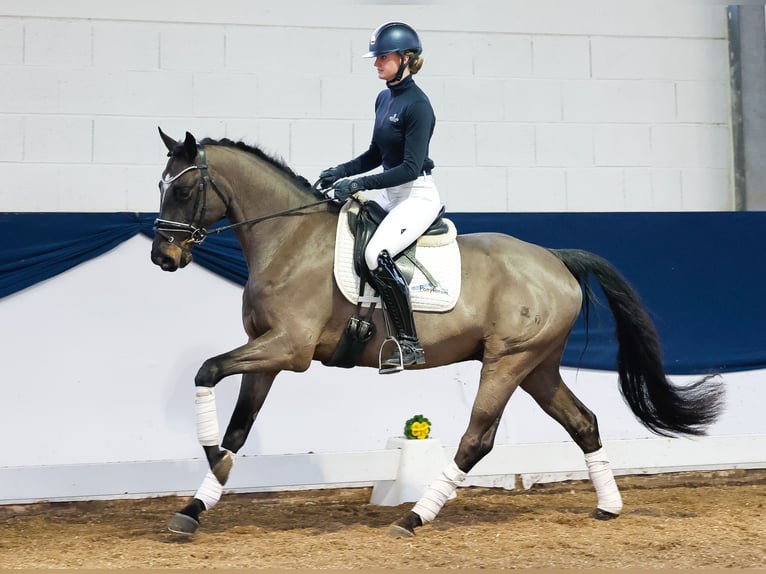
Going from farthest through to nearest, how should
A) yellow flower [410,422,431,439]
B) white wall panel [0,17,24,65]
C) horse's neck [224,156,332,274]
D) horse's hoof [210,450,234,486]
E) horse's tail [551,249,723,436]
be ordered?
1. white wall panel [0,17,24,65]
2. yellow flower [410,422,431,439]
3. horse's tail [551,249,723,436]
4. horse's neck [224,156,332,274]
5. horse's hoof [210,450,234,486]

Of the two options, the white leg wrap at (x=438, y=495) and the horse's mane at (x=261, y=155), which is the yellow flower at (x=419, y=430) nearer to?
the white leg wrap at (x=438, y=495)

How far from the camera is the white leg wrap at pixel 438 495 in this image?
459 cm

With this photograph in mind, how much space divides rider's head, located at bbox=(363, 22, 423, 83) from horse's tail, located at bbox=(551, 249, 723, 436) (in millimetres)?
1366

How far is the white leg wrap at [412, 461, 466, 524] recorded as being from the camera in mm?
4594

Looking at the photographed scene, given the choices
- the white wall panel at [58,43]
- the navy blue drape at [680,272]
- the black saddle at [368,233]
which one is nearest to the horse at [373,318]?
the black saddle at [368,233]

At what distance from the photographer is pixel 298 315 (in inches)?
176

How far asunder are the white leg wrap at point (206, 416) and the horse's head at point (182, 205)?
2.09ft

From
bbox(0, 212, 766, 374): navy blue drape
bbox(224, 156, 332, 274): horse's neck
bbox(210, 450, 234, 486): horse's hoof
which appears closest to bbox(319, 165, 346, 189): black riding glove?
bbox(224, 156, 332, 274): horse's neck

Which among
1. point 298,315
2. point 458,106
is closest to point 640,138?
point 458,106

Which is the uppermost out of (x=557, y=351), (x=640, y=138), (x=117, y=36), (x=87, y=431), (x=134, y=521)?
(x=117, y=36)

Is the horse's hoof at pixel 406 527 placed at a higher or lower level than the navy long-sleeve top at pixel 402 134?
lower

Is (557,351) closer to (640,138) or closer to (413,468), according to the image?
(413,468)

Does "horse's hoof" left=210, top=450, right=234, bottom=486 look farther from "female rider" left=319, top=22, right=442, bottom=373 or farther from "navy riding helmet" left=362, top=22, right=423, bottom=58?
"navy riding helmet" left=362, top=22, right=423, bottom=58

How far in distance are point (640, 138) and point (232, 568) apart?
506 centimetres
